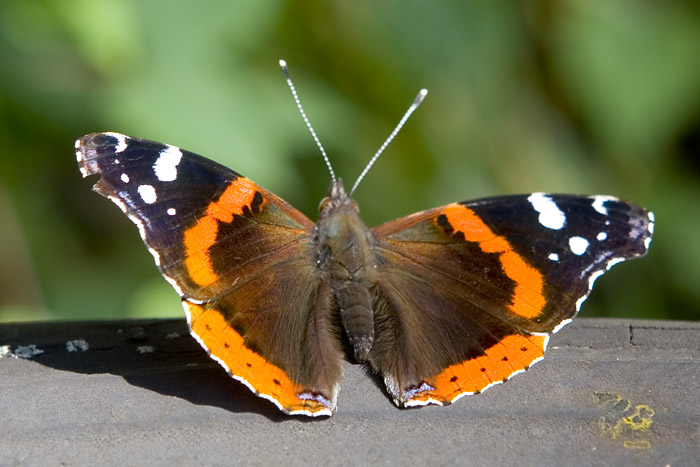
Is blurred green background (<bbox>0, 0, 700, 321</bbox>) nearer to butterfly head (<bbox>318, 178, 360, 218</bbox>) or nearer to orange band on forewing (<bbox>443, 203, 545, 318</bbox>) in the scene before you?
butterfly head (<bbox>318, 178, 360, 218</bbox>)

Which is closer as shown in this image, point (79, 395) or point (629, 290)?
point (79, 395)

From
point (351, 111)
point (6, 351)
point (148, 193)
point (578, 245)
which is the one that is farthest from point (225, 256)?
point (351, 111)

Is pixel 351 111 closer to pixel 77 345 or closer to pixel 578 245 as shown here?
pixel 578 245

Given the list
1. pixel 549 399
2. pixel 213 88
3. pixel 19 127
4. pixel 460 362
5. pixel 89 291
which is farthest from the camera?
pixel 89 291

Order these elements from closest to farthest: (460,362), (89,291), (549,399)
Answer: (549,399) < (460,362) < (89,291)

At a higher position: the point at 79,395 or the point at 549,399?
the point at 549,399

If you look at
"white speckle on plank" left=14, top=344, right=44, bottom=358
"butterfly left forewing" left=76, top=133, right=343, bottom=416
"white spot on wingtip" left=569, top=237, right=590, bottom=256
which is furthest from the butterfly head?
"white speckle on plank" left=14, top=344, right=44, bottom=358

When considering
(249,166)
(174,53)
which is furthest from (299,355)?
(174,53)

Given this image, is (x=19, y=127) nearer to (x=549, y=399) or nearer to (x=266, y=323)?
(x=266, y=323)
